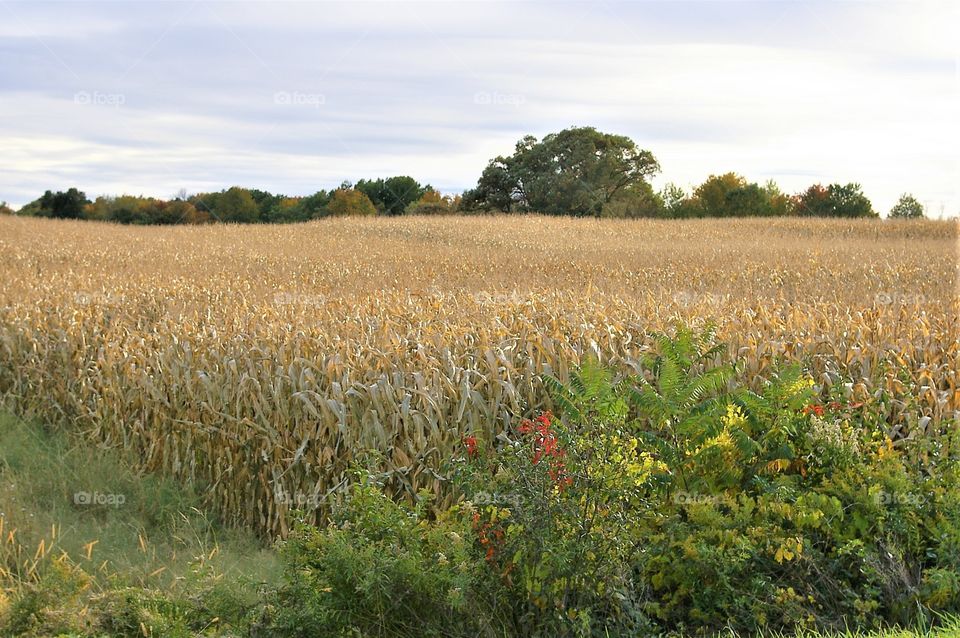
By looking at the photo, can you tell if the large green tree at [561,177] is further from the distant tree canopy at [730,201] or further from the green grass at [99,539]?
the green grass at [99,539]

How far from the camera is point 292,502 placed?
6.56m

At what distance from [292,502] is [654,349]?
311cm

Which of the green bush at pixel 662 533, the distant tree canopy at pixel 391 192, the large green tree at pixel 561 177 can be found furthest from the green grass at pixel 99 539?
the distant tree canopy at pixel 391 192

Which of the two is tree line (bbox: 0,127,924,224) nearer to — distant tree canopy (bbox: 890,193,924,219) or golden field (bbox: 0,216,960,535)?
distant tree canopy (bbox: 890,193,924,219)

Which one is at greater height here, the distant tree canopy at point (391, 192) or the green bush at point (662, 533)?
the distant tree canopy at point (391, 192)

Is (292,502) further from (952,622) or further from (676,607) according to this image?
(952,622)

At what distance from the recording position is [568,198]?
5050 cm

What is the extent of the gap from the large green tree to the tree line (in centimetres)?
6

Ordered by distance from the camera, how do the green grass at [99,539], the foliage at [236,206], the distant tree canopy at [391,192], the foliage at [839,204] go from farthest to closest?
the distant tree canopy at [391,192]
the foliage at [236,206]
the foliage at [839,204]
the green grass at [99,539]

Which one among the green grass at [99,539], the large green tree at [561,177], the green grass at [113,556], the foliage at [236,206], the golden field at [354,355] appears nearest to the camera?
the green grass at [113,556]

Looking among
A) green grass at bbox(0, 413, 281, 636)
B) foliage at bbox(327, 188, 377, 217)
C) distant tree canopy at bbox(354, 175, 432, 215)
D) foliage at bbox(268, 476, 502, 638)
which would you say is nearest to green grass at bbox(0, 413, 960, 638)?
green grass at bbox(0, 413, 281, 636)

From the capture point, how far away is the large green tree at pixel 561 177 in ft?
166

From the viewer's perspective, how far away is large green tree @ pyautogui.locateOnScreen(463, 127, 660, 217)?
5069 cm

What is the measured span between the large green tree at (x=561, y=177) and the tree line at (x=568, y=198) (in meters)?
0.06
